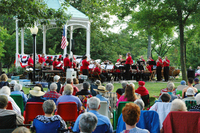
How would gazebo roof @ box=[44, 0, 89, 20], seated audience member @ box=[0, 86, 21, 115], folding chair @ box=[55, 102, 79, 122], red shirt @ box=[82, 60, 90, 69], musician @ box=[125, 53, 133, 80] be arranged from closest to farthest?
1. folding chair @ box=[55, 102, 79, 122]
2. seated audience member @ box=[0, 86, 21, 115]
3. red shirt @ box=[82, 60, 90, 69]
4. musician @ box=[125, 53, 133, 80]
5. gazebo roof @ box=[44, 0, 89, 20]

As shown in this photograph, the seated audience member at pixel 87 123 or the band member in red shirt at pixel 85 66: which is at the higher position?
the band member in red shirt at pixel 85 66

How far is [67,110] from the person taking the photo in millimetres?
5496

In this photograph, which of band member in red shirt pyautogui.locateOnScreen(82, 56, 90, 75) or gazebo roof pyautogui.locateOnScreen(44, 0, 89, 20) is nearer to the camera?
band member in red shirt pyautogui.locateOnScreen(82, 56, 90, 75)

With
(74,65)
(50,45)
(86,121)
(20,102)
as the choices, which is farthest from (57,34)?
(86,121)

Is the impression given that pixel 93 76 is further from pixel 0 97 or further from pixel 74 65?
pixel 0 97

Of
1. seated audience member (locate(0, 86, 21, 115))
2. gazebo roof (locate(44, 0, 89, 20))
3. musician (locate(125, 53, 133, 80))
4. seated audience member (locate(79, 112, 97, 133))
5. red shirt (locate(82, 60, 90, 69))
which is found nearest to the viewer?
seated audience member (locate(79, 112, 97, 133))

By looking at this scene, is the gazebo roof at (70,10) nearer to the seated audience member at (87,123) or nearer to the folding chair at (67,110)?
the folding chair at (67,110)

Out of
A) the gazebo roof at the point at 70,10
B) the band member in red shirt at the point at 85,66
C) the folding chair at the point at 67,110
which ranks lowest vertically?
the folding chair at the point at 67,110

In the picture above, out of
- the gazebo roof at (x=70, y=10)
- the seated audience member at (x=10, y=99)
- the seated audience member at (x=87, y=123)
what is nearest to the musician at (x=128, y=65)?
the gazebo roof at (x=70, y=10)

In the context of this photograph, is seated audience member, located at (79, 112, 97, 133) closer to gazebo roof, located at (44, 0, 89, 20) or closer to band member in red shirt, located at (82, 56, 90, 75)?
band member in red shirt, located at (82, 56, 90, 75)

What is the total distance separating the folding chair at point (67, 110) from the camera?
5.45 meters

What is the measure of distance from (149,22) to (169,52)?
127 ft

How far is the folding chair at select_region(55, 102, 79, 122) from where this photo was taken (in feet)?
17.9

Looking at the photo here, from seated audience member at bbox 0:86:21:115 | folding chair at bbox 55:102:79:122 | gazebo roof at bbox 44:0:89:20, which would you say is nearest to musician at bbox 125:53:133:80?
gazebo roof at bbox 44:0:89:20
